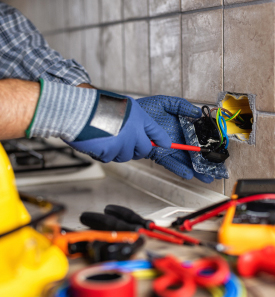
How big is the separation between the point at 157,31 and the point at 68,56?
75 cm

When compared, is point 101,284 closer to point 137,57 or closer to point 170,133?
point 170,133

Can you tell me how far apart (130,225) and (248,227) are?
0.16 m

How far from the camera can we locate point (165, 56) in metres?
1.01

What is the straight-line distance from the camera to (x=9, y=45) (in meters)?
1.05

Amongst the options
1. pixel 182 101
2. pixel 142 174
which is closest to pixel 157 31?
pixel 182 101

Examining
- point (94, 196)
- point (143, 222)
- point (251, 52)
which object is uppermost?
point (251, 52)

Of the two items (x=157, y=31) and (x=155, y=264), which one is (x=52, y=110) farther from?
(x=157, y=31)

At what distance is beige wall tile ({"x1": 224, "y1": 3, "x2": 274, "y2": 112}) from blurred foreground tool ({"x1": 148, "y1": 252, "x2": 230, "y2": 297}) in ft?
1.30

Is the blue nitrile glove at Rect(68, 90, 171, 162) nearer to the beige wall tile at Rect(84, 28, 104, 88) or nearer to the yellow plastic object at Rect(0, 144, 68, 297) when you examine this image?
the yellow plastic object at Rect(0, 144, 68, 297)

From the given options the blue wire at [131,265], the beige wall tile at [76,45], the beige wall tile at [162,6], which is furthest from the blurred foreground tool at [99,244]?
the beige wall tile at [76,45]

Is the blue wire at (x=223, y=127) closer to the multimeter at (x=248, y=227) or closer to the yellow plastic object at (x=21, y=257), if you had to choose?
the multimeter at (x=248, y=227)

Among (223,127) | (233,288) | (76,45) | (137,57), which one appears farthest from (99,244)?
(76,45)

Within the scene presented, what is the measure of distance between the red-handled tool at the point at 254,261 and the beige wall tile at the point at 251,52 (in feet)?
1.21

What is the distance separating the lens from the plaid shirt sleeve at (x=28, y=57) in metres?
0.96
